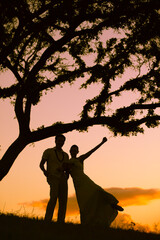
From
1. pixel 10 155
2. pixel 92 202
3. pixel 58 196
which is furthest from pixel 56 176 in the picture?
pixel 10 155

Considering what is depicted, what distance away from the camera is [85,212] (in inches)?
356

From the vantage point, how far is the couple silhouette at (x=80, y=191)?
8977mm

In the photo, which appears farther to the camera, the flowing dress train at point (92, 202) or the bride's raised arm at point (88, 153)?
the bride's raised arm at point (88, 153)

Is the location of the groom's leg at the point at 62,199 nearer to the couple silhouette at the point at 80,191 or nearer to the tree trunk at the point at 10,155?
the couple silhouette at the point at 80,191

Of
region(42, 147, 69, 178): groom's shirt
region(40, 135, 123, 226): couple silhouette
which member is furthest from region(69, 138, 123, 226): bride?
region(42, 147, 69, 178): groom's shirt

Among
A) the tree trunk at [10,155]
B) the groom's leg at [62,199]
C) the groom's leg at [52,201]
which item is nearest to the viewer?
the groom's leg at [52,201]

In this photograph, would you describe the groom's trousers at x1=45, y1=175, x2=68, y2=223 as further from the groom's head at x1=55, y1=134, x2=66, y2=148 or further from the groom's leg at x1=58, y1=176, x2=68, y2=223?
the groom's head at x1=55, y1=134, x2=66, y2=148

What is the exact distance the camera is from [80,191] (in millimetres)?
9070

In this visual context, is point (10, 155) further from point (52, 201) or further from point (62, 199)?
point (52, 201)

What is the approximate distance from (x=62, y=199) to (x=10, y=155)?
4675 millimetres

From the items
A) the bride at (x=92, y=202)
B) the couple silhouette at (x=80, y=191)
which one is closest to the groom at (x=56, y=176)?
the couple silhouette at (x=80, y=191)

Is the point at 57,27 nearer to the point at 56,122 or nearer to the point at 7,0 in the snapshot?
the point at 7,0

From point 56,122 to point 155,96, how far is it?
4.73 meters

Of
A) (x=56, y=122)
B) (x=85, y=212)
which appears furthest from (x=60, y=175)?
(x=56, y=122)
